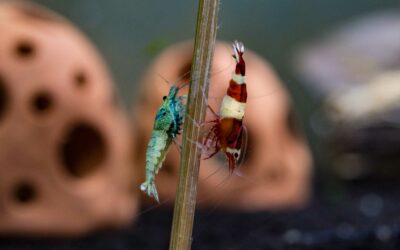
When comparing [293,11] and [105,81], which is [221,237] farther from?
[293,11]

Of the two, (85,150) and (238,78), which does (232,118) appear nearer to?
(238,78)

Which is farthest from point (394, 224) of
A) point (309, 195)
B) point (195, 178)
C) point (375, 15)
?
point (375, 15)

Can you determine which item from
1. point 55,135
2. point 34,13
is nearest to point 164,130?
point 55,135

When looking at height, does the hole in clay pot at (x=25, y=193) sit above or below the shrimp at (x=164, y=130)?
above

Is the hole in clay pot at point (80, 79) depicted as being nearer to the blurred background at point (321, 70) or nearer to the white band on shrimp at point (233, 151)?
the blurred background at point (321, 70)

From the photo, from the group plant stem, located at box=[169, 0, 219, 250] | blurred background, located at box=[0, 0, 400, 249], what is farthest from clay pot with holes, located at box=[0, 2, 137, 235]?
plant stem, located at box=[169, 0, 219, 250]

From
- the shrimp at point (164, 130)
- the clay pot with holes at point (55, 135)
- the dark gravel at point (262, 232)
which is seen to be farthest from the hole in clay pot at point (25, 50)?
the shrimp at point (164, 130)
